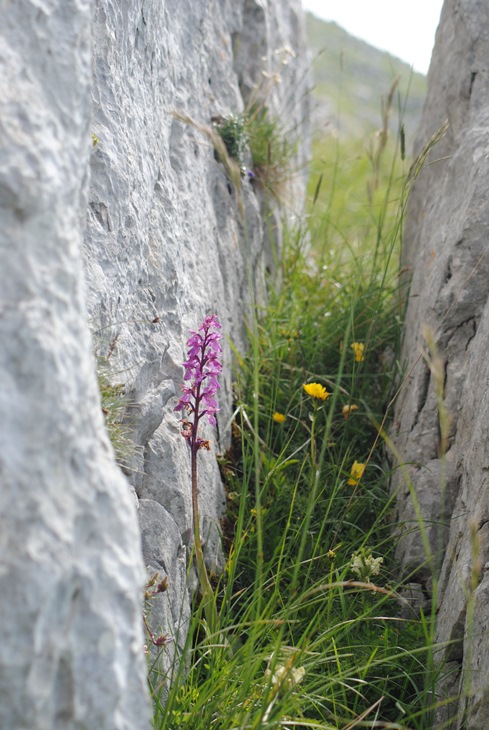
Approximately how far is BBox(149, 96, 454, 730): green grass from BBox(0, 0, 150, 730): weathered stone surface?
47 cm

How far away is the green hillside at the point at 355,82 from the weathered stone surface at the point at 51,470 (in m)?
13.1

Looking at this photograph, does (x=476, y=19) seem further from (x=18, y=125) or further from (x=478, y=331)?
(x=18, y=125)

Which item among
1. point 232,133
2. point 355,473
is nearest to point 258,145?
point 232,133

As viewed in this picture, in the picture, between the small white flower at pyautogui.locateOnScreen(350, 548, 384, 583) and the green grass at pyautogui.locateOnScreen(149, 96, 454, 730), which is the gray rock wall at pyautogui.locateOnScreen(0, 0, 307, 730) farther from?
the small white flower at pyautogui.locateOnScreen(350, 548, 384, 583)

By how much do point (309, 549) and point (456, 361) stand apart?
2.79 ft

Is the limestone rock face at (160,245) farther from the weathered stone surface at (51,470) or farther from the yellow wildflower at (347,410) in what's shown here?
the weathered stone surface at (51,470)

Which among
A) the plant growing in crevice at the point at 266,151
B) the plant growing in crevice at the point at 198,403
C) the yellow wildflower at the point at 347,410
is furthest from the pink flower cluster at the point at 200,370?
the plant growing in crevice at the point at 266,151

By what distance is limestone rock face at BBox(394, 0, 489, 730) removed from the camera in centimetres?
202

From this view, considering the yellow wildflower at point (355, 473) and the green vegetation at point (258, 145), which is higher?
the green vegetation at point (258, 145)

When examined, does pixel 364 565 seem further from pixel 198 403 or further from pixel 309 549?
pixel 198 403

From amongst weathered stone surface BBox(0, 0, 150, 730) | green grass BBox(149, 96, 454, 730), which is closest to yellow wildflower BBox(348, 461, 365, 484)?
green grass BBox(149, 96, 454, 730)

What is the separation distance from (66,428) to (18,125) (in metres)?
0.51

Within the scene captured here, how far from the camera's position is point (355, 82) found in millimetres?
23766

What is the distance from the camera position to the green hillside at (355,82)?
16.2 meters
